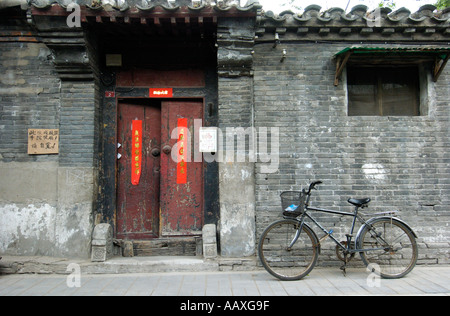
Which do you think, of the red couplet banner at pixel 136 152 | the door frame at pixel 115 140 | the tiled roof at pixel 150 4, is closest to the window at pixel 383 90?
the tiled roof at pixel 150 4

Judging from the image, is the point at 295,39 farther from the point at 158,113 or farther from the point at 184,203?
the point at 184,203

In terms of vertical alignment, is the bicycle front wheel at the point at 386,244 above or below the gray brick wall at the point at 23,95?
below

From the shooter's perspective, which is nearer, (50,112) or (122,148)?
(50,112)

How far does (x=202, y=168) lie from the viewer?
5.88 metres

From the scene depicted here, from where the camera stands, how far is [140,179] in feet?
19.5

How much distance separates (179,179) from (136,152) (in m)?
0.93

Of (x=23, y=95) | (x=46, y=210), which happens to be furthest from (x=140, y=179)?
(x=23, y=95)

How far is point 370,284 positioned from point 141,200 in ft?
12.7

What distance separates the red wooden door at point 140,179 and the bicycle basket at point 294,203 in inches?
96.3

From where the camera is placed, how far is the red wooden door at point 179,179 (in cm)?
578

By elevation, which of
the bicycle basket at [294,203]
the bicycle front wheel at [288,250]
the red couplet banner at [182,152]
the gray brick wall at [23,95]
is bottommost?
the bicycle front wheel at [288,250]

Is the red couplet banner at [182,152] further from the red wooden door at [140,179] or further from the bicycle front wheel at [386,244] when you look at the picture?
the bicycle front wheel at [386,244]

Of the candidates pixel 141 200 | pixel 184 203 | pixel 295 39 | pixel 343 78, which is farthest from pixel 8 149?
pixel 343 78

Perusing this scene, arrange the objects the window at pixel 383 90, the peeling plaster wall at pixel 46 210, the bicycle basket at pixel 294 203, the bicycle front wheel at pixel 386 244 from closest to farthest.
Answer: the bicycle basket at pixel 294 203 < the bicycle front wheel at pixel 386 244 < the peeling plaster wall at pixel 46 210 < the window at pixel 383 90
